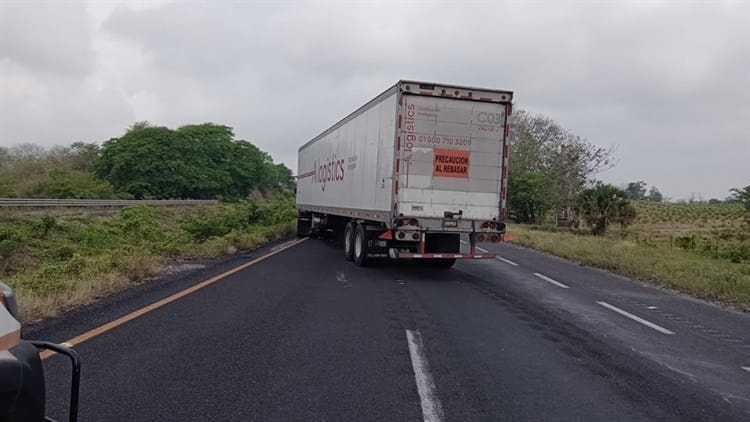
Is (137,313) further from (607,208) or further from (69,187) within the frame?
(69,187)

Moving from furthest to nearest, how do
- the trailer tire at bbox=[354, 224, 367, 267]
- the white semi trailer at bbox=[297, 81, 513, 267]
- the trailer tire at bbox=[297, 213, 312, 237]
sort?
the trailer tire at bbox=[297, 213, 312, 237], the trailer tire at bbox=[354, 224, 367, 267], the white semi trailer at bbox=[297, 81, 513, 267]

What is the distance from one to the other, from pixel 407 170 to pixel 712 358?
6.62 meters

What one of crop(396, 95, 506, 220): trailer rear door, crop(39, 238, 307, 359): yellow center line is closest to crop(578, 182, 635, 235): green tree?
crop(396, 95, 506, 220): trailer rear door

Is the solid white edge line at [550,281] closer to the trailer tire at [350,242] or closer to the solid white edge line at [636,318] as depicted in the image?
the solid white edge line at [636,318]

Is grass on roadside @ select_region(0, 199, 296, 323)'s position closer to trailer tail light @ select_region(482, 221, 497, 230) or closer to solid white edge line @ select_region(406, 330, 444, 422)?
solid white edge line @ select_region(406, 330, 444, 422)

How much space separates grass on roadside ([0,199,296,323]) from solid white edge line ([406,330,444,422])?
4506 mm

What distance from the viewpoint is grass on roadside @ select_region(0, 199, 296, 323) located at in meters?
9.06

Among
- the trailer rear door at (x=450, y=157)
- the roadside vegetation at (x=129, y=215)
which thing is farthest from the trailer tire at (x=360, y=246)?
the roadside vegetation at (x=129, y=215)

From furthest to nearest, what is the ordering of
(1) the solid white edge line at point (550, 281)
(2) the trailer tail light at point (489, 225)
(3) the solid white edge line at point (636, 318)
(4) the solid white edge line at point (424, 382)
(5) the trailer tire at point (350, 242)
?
(5) the trailer tire at point (350, 242), (2) the trailer tail light at point (489, 225), (1) the solid white edge line at point (550, 281), (3) the solid white edge line at point (636, 318), (4) the solid white edge line at point (424, 382)

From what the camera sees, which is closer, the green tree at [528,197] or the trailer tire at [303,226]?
the trailer tire at [303,226]

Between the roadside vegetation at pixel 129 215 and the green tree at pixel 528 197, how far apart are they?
17.2 meters

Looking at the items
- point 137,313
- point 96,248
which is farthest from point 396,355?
point 96,248

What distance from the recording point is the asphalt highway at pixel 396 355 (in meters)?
4.84

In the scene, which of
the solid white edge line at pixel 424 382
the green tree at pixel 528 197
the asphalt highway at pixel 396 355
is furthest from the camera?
the green tree at pixel 528 197
